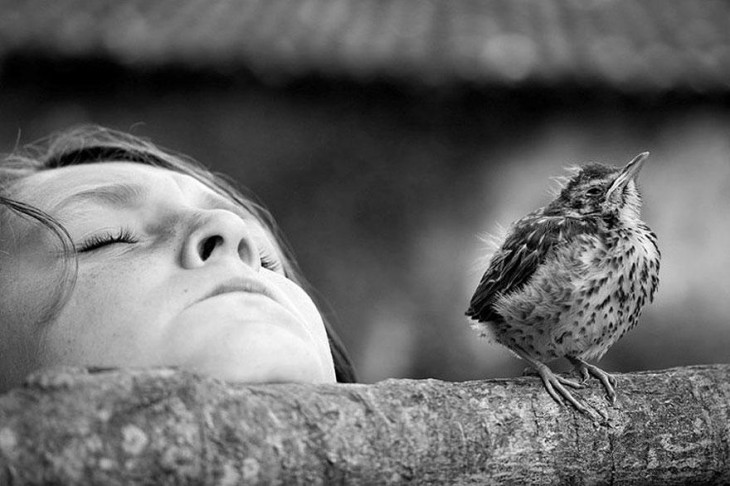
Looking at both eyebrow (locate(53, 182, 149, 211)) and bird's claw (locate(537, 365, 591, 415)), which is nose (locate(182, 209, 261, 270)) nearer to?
eyebrow (locate(53, 182, 149, 211))

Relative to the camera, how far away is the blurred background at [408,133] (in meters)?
7.97

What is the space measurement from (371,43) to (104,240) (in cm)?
646

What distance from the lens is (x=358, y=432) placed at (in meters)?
1.58

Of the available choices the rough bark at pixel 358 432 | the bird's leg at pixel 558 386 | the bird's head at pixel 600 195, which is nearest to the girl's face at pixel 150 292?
the rough bark at pixel 358 432

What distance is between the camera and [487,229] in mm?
8422

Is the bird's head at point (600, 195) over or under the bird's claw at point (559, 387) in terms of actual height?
over

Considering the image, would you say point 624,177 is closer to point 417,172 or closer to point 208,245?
point 208,245

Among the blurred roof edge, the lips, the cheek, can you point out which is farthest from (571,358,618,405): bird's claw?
the blurred roof edge

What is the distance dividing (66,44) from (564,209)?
653cm

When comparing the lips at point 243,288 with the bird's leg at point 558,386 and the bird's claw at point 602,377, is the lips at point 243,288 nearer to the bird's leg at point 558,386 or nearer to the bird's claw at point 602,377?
the bird's leg at point 558,386

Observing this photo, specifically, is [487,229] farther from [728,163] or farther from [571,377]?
[571,377]

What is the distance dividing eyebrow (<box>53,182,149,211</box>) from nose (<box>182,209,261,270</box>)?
8.2 inches

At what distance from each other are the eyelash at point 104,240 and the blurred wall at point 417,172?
20.1ft

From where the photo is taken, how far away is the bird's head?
99.6 inches
